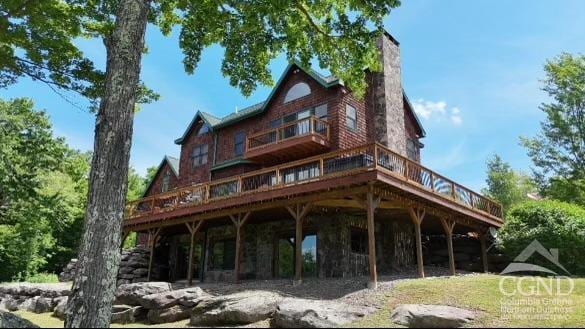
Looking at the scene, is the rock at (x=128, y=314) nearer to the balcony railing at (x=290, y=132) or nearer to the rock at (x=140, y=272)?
the rock at (x=140, y=272)

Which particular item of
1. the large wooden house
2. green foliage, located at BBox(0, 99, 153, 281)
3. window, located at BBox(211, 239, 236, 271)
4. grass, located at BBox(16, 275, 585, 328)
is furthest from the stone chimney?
green foliage, located at BBox(0, 99, 153, 281)

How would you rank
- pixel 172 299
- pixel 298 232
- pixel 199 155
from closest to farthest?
1. pixel 172 299
2. pixel 298 232
3. pixel 199 155

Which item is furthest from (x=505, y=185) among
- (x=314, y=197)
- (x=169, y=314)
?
(x=169, y=314)

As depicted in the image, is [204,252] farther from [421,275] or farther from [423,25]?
[423,25]

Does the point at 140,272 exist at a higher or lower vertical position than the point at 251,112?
lower

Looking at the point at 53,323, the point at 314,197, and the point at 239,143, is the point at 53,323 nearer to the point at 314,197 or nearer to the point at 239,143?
the point at 314,197

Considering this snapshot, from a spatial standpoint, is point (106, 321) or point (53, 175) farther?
point (53, 175)

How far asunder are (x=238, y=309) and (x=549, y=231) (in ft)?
46.1

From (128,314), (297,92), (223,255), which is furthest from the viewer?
(297,92)

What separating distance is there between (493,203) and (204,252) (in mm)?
14608

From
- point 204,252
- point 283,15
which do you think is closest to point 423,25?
point 283,15

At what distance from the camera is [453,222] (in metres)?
18.1

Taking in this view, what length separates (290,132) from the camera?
2119 cm

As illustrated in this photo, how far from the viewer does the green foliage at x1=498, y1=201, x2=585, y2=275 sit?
57.0ft
